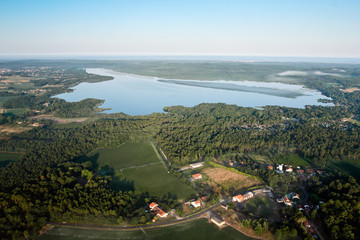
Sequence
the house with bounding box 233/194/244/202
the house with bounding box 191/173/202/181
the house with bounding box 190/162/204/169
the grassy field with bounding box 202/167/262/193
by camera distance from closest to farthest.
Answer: the house with bounding box 233/194/244/202 → the grassy field with bounding box 202/167/262/193 → the house with bounding box 191/173/202/181 → the house with bounding box 190/162/204/169

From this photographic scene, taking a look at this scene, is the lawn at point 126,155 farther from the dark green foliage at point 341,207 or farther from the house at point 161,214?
the dark green foliage at point 341,207

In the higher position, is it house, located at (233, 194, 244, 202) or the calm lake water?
the calm lake water

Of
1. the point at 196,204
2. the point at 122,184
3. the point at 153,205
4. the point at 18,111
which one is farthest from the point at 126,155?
the point at 18,111

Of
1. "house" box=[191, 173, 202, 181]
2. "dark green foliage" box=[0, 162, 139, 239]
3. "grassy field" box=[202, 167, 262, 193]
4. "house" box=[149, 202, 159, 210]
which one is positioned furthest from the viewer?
"house" box=[191, 173, 202, 181]

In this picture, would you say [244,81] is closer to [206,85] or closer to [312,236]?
[206,85]

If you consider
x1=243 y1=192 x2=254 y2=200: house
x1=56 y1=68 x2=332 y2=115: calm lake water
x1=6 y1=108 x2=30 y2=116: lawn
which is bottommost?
x1=243 y1=192 x2=254 y2=200: house

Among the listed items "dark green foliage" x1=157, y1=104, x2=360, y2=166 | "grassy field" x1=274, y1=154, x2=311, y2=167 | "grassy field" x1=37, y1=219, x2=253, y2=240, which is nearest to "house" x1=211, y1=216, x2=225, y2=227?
"grassy field" x1=37, y1=219, x2=253, y2=240

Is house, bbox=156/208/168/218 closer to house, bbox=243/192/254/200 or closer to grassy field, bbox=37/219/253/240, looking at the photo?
grassy field, bbox=37/219/253/240
